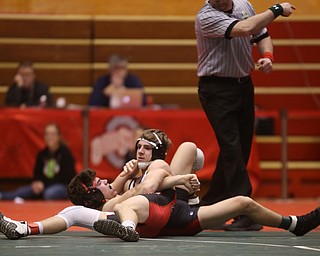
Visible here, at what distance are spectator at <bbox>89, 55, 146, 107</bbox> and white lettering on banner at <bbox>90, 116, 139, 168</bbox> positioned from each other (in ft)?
2.08

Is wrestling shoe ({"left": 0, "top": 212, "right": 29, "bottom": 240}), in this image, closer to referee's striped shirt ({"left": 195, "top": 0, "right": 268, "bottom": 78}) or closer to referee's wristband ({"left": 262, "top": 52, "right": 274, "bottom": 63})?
referee's striped shirt ({"left": 195, "top": 0, "right": 268, "bottom": 78})

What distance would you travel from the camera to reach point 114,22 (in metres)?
13.9

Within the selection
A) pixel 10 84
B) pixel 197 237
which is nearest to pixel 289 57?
pixel 10 84

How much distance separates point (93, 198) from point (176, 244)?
0.90 meters

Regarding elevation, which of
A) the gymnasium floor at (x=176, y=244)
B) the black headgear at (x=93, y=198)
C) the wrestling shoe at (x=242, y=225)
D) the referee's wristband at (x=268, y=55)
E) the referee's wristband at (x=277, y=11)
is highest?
the referee's wristband at (x=277, y=11)

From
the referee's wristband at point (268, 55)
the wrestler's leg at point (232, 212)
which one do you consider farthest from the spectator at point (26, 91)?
the wrestler's leg at point (232, 212)

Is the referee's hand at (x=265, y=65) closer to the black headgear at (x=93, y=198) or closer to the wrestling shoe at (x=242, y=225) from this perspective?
the wrestling shoe at (x=242, y=225)

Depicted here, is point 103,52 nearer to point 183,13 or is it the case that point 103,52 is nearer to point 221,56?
point 183,13

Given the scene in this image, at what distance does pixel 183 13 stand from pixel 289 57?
1526 mm

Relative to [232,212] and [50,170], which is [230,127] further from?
[50,170]

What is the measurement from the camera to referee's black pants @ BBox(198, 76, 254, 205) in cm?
776

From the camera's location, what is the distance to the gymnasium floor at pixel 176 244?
601cm

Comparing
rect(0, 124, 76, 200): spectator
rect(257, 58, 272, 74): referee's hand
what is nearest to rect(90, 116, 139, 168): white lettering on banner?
rect(0, 124, 76, 200): spectator

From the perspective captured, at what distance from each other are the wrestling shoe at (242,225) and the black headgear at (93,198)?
3.61ft
